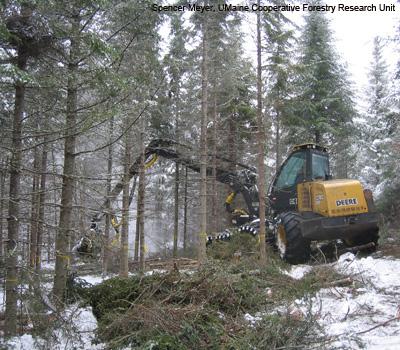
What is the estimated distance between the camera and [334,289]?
25.1 feet

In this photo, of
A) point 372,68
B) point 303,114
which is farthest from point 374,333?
point 372,68

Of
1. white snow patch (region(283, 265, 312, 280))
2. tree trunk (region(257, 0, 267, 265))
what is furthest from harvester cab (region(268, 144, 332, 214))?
white snow patch (region(283, 265, 312, 280))

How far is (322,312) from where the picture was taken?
650 cm

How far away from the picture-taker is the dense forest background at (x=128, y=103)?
6.23m

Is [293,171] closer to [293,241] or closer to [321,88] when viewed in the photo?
[293,241]

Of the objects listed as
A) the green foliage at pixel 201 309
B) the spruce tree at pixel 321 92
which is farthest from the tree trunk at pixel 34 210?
the spruce tree at pixel 321 92

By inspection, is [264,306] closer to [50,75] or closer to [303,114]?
[50,75]

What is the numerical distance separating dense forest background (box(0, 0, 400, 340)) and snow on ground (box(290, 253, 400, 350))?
3576 mm

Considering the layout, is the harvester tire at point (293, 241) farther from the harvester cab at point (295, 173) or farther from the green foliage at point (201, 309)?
the green foliage at point (201, 309)

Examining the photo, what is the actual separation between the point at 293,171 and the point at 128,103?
5.91m

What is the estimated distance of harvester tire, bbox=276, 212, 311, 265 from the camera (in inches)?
424

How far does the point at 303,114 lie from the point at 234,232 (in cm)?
848

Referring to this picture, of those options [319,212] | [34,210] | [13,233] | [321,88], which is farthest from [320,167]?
[13,233]

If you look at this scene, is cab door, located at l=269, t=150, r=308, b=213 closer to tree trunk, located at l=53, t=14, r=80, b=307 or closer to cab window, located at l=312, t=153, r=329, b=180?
cab window, located at l=312, t=153, r=329, b=180
